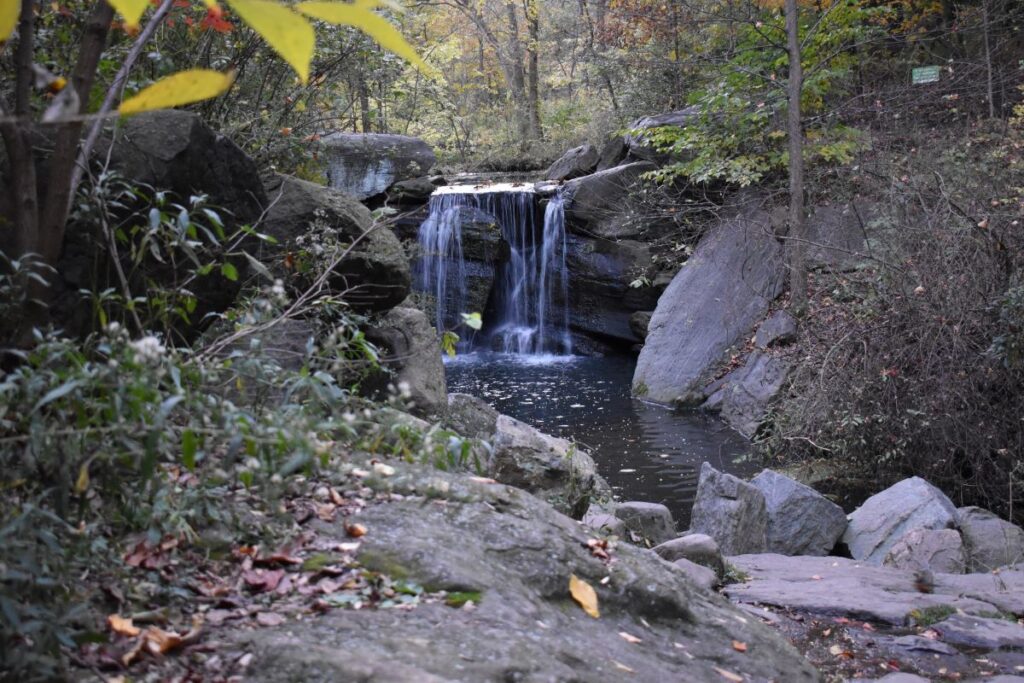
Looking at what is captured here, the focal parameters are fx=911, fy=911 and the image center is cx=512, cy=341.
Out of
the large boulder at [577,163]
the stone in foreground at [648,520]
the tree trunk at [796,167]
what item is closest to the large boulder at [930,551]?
the stone in foreground at [648,520]

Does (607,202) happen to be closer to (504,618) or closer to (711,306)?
(711,306)

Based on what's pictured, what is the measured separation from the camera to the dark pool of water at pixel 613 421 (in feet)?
31.4

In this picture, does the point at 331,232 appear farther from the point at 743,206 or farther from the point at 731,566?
the point at 743,206

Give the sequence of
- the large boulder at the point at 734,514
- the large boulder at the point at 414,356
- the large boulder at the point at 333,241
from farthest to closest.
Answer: the large boulder at the point at 414,356 → the large boulder at the point at 734,514 → the large boulder at the point at 333,241

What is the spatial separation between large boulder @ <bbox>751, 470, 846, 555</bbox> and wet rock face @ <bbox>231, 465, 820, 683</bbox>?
4216 mm

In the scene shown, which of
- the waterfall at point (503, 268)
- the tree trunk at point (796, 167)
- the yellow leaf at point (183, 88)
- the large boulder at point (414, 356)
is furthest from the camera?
the waterfall at point (503, 268)

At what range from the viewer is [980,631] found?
4648 mm

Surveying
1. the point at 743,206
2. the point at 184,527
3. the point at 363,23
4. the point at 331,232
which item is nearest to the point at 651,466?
the point at 331,232

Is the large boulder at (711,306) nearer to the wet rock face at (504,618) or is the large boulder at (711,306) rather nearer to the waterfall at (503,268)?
the waterfall at (503,268)

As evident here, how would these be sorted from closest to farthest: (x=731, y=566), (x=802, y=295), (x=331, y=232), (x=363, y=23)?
1. (x=363, y=23)
2. (x=731, y=566)
3. (x=331, y=232)
4. (x=802, y=295)

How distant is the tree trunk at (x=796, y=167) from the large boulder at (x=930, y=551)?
Result: 5.09 m

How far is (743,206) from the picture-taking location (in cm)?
1411

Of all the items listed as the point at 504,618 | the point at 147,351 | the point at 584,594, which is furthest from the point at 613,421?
the point at 147,351

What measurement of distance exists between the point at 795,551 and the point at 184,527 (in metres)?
6.05
